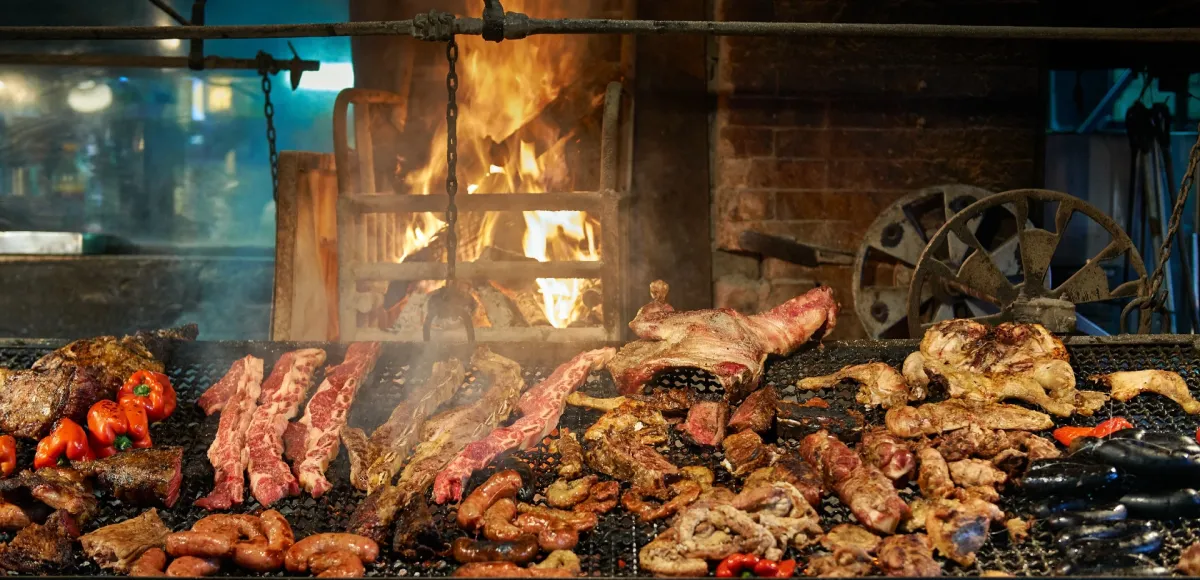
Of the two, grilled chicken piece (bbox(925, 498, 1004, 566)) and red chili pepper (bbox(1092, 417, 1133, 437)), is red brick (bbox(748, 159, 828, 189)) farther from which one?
grilled chicken piece (bbox(925, 498, 1004, 566))

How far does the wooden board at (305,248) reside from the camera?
20.0 feet

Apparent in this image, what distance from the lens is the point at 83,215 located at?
46.1 ft

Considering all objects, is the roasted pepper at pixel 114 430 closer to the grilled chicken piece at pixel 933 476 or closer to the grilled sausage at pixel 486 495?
the grilled sausage at pixel 486 495

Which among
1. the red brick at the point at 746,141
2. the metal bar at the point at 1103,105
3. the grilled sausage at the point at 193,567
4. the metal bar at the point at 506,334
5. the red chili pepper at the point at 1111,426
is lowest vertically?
the grilled sausage at the point at 193,567

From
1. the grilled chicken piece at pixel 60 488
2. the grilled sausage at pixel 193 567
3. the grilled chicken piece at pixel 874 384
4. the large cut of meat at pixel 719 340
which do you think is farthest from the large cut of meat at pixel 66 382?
the grilled chicken piece at pixel 874 384

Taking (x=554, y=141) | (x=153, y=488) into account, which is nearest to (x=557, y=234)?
(x=554, y=141)

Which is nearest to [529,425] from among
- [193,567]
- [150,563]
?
[193,567]

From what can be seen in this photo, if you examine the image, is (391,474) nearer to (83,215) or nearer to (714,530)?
(714,530)

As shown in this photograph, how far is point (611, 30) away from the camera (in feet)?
12.6

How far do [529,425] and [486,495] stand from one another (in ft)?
1.85

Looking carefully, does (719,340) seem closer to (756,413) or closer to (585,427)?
(756,413)

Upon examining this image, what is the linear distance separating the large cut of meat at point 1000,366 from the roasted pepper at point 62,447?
3645 millimetres

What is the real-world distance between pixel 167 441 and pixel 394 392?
99 centimetres

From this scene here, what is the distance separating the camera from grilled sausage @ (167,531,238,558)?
2.66 meters
